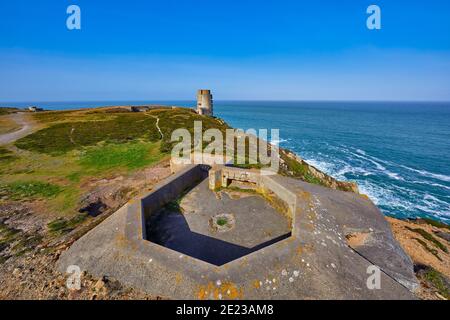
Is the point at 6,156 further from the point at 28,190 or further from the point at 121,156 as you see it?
the point at 28,190

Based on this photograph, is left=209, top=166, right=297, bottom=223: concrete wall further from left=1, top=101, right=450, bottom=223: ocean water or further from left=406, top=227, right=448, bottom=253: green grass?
left=1, top=101, right=450, bottom=223: ocean water

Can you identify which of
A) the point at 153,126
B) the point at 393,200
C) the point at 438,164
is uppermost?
the point at 153,126

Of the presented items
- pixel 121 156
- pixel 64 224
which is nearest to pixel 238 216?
pixel 64 224

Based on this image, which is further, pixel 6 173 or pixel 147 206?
pixel 6 173
